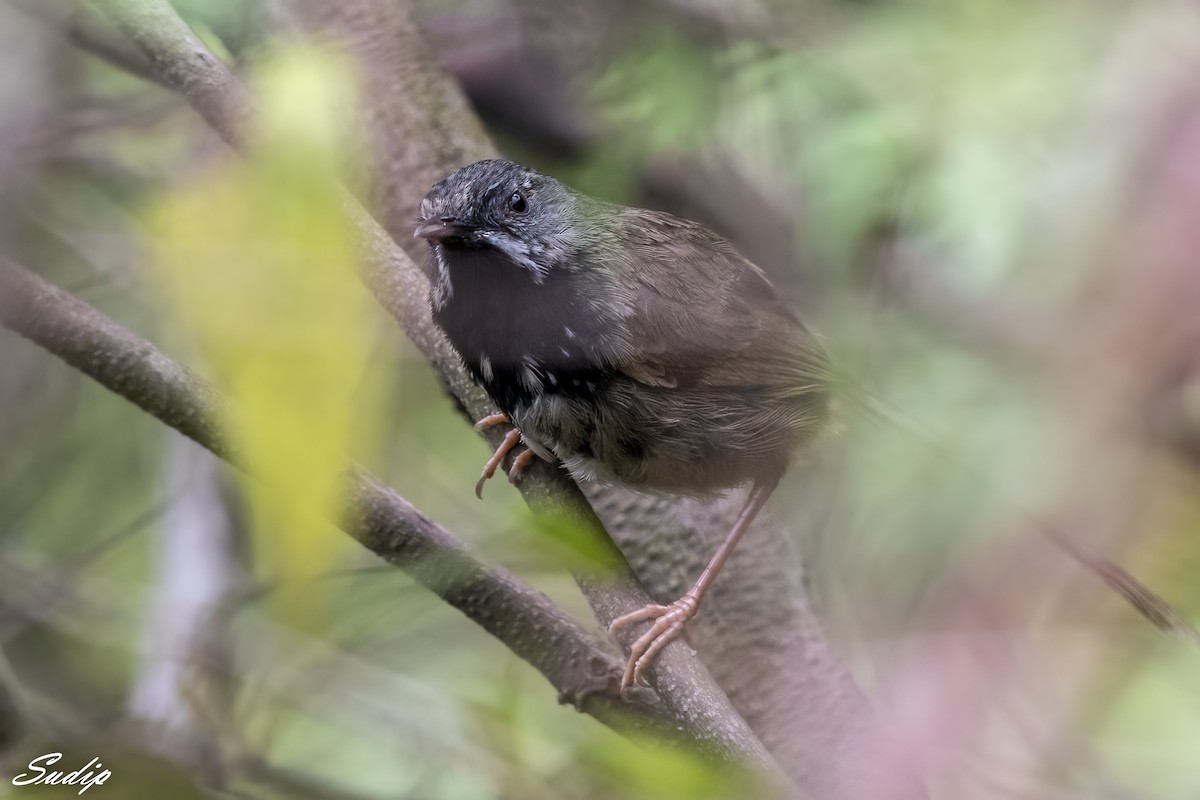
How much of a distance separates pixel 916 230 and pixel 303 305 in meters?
3.37

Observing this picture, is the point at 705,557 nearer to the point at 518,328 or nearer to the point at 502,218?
the point at 518,328

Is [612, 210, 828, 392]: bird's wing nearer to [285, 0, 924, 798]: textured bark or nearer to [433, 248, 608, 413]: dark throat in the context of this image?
[433, 248, 608, 413]: dark throat

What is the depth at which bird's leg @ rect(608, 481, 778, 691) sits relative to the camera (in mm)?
2412

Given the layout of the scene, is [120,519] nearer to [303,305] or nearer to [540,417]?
[540,417]

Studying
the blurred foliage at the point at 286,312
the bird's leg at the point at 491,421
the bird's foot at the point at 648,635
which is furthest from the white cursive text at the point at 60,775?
the bird's leg at the point at 491,421

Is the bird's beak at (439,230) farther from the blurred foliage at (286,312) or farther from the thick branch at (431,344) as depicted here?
the blurred foliage at (286,312)

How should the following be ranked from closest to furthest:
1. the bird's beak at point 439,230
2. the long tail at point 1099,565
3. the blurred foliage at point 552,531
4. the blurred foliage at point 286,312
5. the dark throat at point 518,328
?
the blurred foliage at point 286,312
the blurred foliage at point 552,531
the long tail at point 1099,565
the bird's beak at point 439,230
the dark throat at point 518,328

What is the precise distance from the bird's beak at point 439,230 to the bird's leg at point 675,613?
3.17 feet

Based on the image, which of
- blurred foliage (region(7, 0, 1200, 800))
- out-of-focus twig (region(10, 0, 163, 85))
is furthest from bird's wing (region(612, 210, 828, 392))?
out-of-focus twig (region(10, 0, 163, 85))

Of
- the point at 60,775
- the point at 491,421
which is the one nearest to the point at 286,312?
the point at 60,775

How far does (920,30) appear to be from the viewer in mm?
3836

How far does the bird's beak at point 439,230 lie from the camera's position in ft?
8.64

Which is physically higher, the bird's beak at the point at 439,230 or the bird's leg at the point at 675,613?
the bird's beak at the point at 439,230

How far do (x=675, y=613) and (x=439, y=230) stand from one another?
108 centimetres
